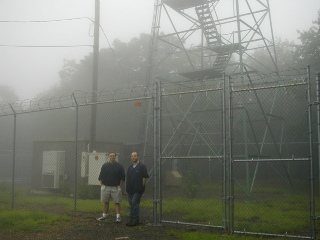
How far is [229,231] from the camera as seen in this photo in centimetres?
755

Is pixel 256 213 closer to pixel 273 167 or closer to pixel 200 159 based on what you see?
pixel 273 167

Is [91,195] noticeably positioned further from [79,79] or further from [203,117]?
[79,79]

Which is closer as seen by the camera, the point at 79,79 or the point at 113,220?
the point at 113,220

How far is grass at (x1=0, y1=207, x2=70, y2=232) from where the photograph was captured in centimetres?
858

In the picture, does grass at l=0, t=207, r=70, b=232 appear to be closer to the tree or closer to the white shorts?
the white shorts

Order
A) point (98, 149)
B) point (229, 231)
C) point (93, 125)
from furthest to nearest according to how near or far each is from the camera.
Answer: point (98, 149)
point (93, 125)
point (229, 231)

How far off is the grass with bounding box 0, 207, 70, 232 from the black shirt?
1.34 m

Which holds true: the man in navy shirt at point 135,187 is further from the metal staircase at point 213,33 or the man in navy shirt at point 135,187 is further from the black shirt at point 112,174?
the metal staircase at point 213,33

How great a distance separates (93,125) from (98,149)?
1834 millimetres

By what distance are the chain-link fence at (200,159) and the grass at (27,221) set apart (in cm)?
93

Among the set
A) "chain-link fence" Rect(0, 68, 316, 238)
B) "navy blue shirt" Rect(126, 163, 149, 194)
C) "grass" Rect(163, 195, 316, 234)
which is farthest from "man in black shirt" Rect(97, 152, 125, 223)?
"grass" Rect(163, 195, 316, 234)

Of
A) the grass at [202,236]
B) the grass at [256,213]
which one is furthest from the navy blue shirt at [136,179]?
the grass at [256,213]

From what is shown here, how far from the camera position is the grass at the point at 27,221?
8.58 m

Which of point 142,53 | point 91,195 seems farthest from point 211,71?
point 142,53
